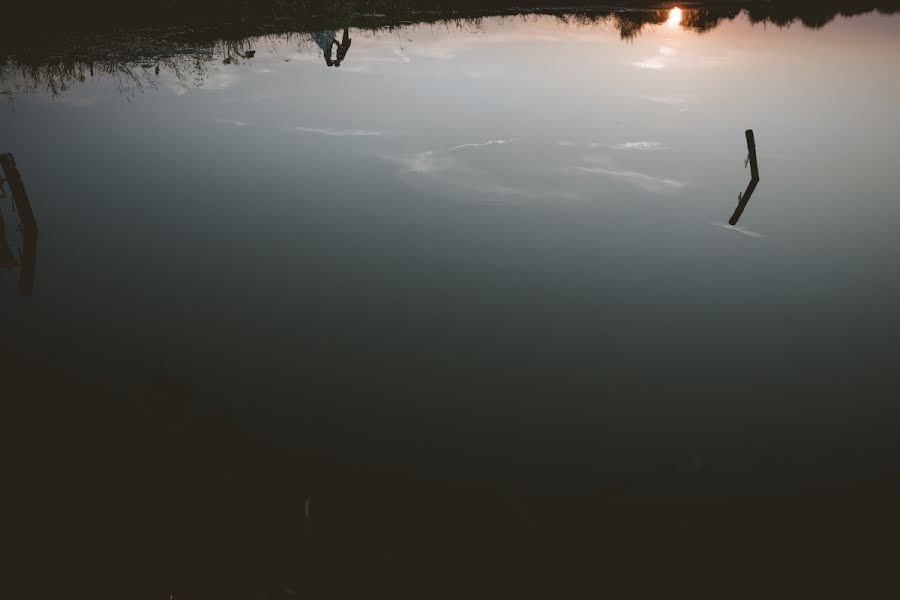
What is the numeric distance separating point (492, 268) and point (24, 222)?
8530 mm

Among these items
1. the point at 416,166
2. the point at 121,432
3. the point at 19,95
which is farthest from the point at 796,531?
the point at 19,95

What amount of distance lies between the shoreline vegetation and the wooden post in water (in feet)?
28.5

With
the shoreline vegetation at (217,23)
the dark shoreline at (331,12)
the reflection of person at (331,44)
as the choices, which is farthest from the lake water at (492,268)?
the dark shoreline at (331,12)

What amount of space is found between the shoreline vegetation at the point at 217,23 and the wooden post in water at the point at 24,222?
868cm

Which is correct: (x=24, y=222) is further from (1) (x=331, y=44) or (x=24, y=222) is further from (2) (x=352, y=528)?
(1) (x=331, y=44)

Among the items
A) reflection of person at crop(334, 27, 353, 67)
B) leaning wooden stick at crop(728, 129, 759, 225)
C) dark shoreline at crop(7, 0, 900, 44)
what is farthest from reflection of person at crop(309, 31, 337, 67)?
leaning wooden stick at crop(728, 129, 759, 225)

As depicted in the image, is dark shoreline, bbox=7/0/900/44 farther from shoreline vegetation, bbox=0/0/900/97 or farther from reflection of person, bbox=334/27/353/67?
reflection of person, bbox=334/27/353/67

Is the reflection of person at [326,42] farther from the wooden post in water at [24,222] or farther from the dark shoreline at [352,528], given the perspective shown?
the dark shoreline at [352,528]

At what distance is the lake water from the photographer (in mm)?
6855

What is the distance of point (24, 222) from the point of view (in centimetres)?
1046

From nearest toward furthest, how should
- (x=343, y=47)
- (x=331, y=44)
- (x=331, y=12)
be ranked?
(x=343, y=47) → (x=331, y=44) → (x=331, y=12)

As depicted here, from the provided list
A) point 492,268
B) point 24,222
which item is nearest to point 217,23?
point 24,222

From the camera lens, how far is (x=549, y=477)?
6.14m

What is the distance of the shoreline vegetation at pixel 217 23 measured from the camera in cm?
1877
